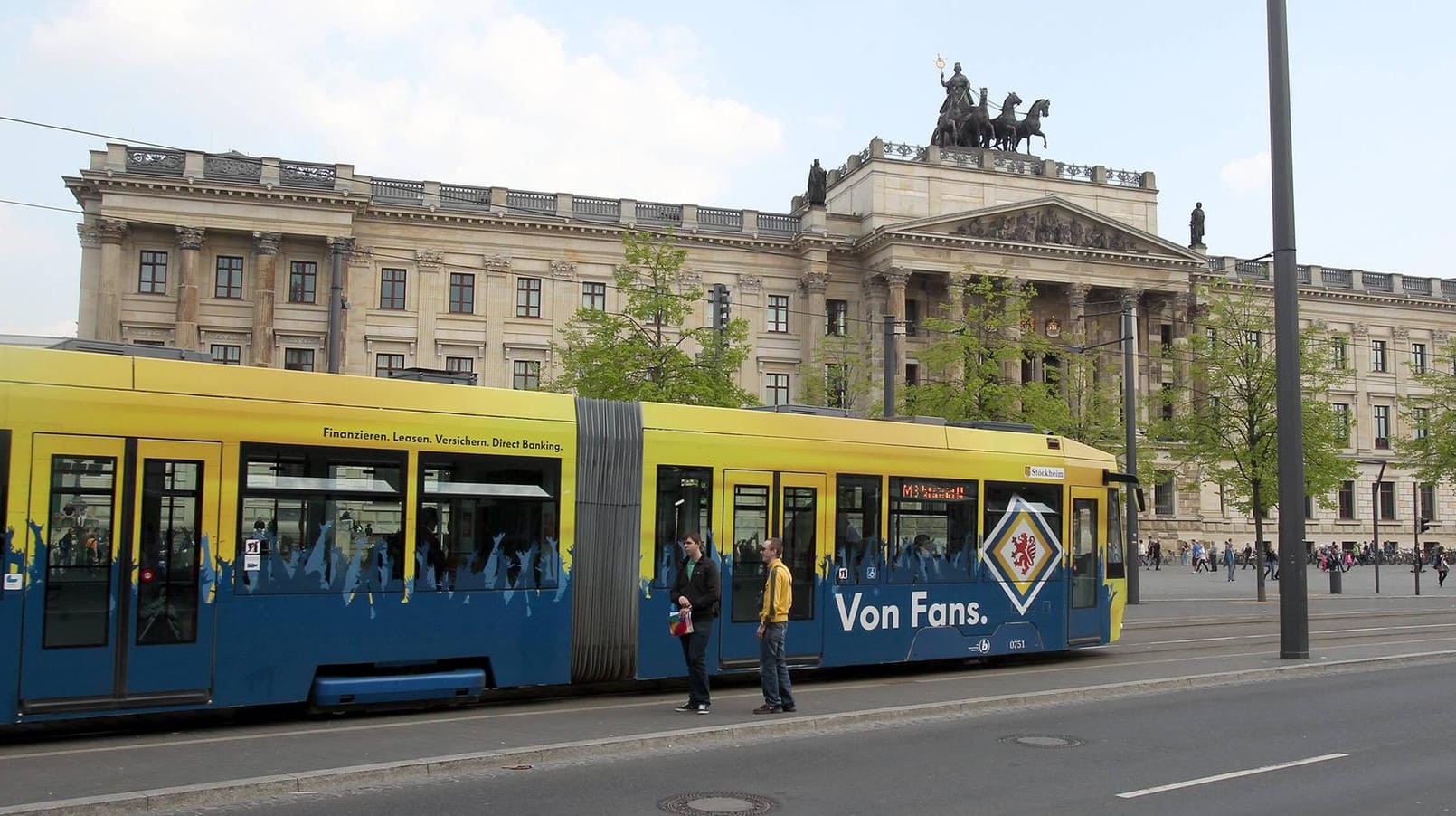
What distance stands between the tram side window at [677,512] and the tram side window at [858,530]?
181 centimetres

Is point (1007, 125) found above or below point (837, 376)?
above

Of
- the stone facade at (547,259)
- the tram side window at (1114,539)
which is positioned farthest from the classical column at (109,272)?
the tram side window at (1114,539)

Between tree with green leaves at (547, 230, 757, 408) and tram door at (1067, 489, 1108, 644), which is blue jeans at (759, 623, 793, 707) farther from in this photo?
tree with green leaves at (547, 230, 757, 408)

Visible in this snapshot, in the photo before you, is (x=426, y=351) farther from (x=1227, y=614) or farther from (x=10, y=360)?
(x=10, y=360)

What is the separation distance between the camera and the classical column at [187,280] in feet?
180

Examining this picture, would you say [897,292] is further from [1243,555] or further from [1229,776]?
[1229,776]

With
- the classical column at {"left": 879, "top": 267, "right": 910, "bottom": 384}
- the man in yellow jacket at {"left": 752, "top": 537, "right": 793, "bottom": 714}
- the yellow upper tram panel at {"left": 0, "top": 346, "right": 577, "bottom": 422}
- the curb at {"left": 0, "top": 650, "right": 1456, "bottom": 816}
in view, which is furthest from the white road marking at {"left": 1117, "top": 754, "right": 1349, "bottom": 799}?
the classical column at {"left": 879, "top": 267, "right": 910, "bottom": 384}

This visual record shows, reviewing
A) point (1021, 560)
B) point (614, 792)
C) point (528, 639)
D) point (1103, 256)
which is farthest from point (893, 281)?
point (614, 792)

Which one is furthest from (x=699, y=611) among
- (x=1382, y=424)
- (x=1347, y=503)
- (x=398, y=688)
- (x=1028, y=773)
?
(x=1382, y=424)

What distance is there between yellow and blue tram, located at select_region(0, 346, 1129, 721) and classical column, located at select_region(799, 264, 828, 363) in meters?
47.1

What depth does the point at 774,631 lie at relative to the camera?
12516 mm

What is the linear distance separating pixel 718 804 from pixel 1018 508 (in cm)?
957

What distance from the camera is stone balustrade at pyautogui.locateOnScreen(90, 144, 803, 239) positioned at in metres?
55.2

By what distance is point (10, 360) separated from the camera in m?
10.6
